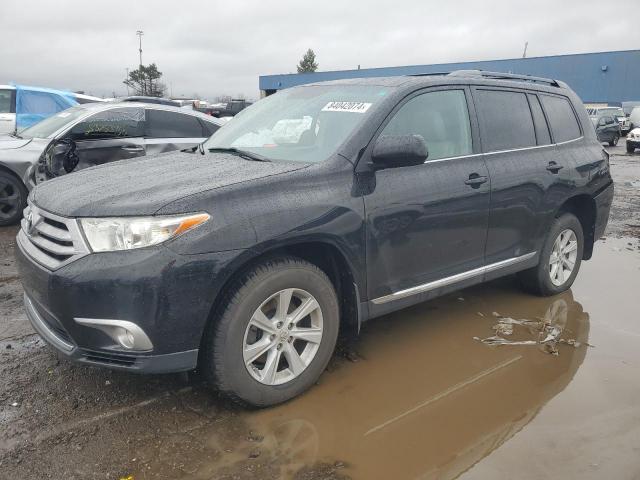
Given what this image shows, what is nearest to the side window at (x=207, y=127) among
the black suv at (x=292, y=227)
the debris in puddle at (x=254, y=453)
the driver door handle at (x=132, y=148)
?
the driver door handle at (x=132, y=148)

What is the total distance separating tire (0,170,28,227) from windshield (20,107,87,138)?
0.69m

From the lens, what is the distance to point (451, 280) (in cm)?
365

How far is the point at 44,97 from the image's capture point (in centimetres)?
946

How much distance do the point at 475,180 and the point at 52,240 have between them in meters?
2.63

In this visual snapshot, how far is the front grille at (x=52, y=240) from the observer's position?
2.54 metres

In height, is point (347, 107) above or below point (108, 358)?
above

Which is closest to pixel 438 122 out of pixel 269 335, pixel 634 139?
pixel 269 335

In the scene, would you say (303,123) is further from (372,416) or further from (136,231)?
(372,416)

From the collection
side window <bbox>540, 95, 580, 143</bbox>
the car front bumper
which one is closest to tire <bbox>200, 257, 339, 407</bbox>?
the car front bumper

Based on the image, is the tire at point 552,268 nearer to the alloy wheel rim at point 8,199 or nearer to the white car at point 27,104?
the alloy wheel rim at point 8,199

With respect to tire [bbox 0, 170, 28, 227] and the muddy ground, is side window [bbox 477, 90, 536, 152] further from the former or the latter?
tire [bbox 0, 170, 28, 227]

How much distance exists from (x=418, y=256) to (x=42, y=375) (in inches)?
93.6

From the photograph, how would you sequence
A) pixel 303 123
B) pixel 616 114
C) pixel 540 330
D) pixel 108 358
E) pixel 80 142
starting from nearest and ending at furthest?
pixel 108 358
pixel 303 123
pixel 540 330
pixel 80 142
pixel 616 114

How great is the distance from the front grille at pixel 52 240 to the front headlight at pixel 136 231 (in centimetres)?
10
